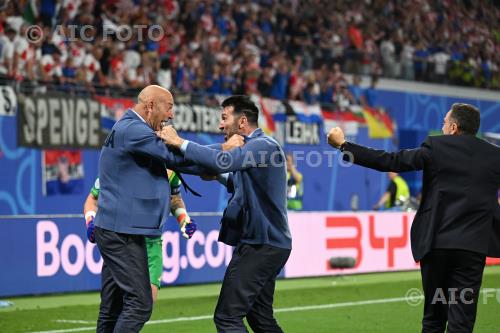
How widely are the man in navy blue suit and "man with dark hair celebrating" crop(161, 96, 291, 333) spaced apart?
1.54ft

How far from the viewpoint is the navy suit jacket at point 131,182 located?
6312 mm

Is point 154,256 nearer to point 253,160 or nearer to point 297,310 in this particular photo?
point 253,160

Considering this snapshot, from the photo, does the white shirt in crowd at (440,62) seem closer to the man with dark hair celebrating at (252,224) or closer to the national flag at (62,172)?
the national flag at (62,172)

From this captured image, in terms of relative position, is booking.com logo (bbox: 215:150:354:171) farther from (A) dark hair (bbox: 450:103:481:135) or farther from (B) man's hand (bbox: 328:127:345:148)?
(A) dark hair (bbox: 450:103:481:135)

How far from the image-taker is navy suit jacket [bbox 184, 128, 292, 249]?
6.62 meters

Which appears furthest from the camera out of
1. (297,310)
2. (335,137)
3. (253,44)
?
(253,44)

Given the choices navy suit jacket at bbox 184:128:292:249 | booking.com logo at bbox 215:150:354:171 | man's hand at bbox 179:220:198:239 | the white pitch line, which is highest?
booking.com logo at bbox 215:150:354:171

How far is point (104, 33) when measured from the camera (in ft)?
63.1

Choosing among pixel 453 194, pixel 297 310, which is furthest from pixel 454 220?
pixel 297 310

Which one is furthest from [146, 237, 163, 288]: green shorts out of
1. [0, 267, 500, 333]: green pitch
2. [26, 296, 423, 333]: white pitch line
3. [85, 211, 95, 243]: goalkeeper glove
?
[26, 296, 423, 333]: white pitch line

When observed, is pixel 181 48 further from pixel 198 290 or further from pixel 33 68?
pixel 198 290

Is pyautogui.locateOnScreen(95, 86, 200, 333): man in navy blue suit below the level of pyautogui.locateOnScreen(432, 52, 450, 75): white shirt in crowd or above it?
below

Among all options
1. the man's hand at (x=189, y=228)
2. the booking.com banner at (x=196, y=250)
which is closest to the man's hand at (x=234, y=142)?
the man's hand at (x=189, y=228)

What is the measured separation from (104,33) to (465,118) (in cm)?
1342
